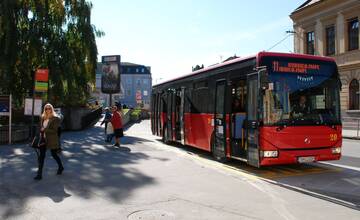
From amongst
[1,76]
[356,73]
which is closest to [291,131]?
[1,76]

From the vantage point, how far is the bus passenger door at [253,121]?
11469mm

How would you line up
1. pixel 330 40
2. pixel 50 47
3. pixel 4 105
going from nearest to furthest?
pixel 4 105 → pixel 50 47 → pixel 330 40

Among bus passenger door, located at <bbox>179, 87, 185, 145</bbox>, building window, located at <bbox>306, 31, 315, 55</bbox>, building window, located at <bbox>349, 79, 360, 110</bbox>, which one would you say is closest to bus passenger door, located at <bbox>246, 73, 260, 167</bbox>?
bus passenger door, located at <bbox>179, 87, 185, 145</bbox>

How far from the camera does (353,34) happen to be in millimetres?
37344

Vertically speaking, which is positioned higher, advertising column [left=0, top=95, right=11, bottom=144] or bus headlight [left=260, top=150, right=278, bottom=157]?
advertising column [left=0, top=95, right=11, bottom=144]

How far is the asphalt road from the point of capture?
7.83 meters

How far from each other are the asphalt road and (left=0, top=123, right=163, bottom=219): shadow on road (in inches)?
0.7

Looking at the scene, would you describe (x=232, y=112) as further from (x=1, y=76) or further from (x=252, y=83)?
(x=1, y=76)

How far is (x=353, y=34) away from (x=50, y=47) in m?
23.8

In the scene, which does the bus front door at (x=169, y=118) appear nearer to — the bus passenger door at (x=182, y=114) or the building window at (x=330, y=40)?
the bus passenger door at (x=182, y=114)

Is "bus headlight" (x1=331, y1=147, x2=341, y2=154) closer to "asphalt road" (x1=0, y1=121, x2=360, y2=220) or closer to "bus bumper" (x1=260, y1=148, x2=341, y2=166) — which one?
"bus bumper" (x1=260, y1=148, x2=341, y2=166)

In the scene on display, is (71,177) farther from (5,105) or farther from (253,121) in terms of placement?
(5,105)

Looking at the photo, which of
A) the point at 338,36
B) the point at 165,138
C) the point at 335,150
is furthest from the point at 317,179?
the point at 338,36

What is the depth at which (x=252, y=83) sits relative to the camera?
1181 centimetres
